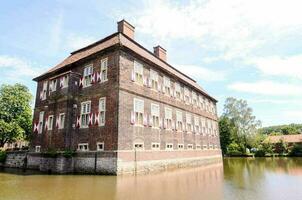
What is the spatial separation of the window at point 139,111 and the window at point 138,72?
74.6 inches

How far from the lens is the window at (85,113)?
19614mm

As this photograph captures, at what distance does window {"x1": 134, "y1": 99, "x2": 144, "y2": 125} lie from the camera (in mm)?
19359

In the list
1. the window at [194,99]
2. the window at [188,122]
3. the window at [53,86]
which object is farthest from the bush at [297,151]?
the window at [53,86]

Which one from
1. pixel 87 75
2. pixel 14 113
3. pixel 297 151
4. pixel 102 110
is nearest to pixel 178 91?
pixel 87 75

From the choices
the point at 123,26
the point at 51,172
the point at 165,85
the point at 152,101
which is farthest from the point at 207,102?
the point at 51,172

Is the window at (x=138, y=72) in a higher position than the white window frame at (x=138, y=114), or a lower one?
higher

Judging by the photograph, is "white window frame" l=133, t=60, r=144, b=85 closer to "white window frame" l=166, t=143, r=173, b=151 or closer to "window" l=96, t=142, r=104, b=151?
"window" l=96, t=142, r=104, b=151

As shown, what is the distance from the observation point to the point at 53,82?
22859mm

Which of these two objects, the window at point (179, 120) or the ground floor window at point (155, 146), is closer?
the ground floor window at point (155, 146)

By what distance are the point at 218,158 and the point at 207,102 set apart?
367 inches

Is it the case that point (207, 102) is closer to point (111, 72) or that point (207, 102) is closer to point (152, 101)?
point (152, 101)

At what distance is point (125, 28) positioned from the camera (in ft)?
74.0

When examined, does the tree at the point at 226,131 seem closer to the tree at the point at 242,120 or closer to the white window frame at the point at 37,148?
the tree at the point at 242,120

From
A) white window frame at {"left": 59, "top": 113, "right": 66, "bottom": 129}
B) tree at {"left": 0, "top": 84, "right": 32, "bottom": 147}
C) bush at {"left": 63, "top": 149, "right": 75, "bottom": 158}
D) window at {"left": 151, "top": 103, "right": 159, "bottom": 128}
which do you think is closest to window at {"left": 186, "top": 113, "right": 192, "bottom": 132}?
window at {"left": 151, "top": 103, "right": 159, "bottom": 128}
